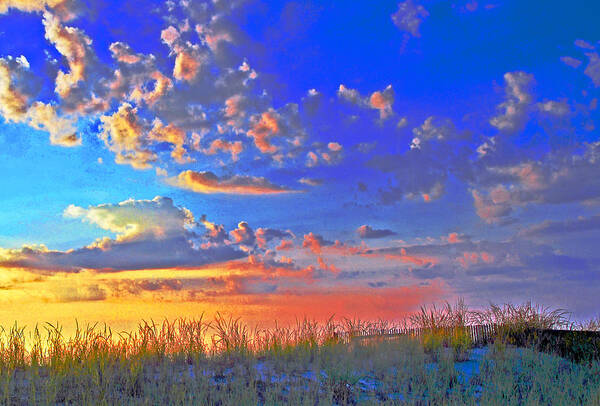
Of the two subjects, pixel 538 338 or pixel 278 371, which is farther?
pixel 538 338

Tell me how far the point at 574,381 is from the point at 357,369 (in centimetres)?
476

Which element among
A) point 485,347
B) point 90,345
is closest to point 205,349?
point 90,345

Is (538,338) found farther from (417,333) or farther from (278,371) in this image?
(278,371)

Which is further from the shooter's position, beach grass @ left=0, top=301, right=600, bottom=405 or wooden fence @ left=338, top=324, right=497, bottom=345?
wooden fence @ left=338, top=324, right=497, bottom=345

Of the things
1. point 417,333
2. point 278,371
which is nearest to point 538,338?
point 417,333

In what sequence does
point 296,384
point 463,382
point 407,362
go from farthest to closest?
point 407,362 → point 463,382 → point 296,384

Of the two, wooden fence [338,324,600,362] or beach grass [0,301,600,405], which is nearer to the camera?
beach grass [0,301,600,405]

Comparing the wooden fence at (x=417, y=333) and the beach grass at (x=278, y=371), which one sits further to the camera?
the wooden fence at (x=417, y=333)

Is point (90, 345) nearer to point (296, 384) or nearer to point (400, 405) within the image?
point (296, 384)

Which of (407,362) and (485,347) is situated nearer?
(407,362)

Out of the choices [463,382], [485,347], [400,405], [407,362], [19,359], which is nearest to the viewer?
[400,405]

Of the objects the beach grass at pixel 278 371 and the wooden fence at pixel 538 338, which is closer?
the beach grass at pixel 278 371

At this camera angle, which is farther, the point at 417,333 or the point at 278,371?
the point at 417,333

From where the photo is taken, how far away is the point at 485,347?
1477 centimetres
